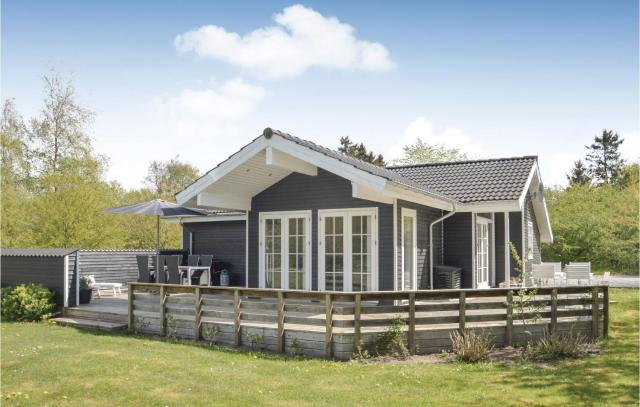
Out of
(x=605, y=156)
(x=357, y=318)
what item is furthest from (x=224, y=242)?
(x=605, y=156)

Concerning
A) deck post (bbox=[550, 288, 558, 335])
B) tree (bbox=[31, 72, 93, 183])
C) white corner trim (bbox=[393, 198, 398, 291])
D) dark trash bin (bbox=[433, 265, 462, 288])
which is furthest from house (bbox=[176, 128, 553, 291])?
tree (bbox=[31, 72, 93, 183])

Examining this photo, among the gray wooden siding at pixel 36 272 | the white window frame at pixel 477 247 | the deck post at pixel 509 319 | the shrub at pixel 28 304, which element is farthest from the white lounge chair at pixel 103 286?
the deck post at pixel 509 319

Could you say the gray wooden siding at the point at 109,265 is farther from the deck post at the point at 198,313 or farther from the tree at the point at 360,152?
the tree at the point at 360,152

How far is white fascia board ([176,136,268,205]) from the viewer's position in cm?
953

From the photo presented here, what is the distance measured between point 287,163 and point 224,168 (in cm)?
122

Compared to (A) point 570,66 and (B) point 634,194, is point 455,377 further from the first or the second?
(B) point 634,194

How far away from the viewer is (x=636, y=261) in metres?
23.3

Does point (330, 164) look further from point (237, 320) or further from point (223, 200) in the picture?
point (237, 320)

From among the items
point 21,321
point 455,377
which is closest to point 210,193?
point 21,321

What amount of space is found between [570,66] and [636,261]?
13790 millimetres

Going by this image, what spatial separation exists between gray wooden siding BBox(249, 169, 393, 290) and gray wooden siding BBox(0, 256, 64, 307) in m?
4.49

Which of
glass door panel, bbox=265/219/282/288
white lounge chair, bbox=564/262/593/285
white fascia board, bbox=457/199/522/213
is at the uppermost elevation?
white fascia board, bbox=457/199/522/213

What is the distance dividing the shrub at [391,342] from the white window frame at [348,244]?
182cm

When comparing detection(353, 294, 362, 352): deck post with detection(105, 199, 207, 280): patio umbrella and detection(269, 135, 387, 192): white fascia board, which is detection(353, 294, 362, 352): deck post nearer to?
detection(269, 135, 387, 192): white fascia board
